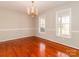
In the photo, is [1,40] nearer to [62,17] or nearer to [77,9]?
[62,17]

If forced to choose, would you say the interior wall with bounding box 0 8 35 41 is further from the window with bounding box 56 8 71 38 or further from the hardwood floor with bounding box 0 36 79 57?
the window with bounding box 56 8 71 38

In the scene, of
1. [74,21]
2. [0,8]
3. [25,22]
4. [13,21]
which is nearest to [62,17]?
[74,21]

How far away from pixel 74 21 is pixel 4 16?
1.78 meters

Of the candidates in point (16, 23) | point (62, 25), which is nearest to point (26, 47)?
point (62, 25)

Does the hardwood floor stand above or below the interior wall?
below

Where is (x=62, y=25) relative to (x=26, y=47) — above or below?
above

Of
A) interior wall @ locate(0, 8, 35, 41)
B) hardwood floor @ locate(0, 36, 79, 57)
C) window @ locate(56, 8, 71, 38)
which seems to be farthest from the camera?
window @ locate(56, 8, 71, 38)

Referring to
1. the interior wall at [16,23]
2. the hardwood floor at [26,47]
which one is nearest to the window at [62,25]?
the hardwood floor at [26,47]

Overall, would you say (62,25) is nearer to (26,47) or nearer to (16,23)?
(26,47)

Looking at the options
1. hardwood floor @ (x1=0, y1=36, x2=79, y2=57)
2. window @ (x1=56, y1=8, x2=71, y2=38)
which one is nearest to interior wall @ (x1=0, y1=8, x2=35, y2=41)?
hardwood floor @ (x1=0, y1=36, x2=79, y2=57)

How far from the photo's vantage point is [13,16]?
35.6 inches

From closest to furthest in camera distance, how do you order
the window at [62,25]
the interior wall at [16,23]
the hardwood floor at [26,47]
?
the interior wall at [16,23] → the hardwood floor at [26,47] → the window at [62,25]

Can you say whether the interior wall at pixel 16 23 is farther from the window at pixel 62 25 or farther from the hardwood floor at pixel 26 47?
the window at pixel 62 25

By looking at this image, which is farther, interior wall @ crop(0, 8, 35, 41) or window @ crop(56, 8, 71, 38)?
window @ crop(56, 8, 71, 38)
